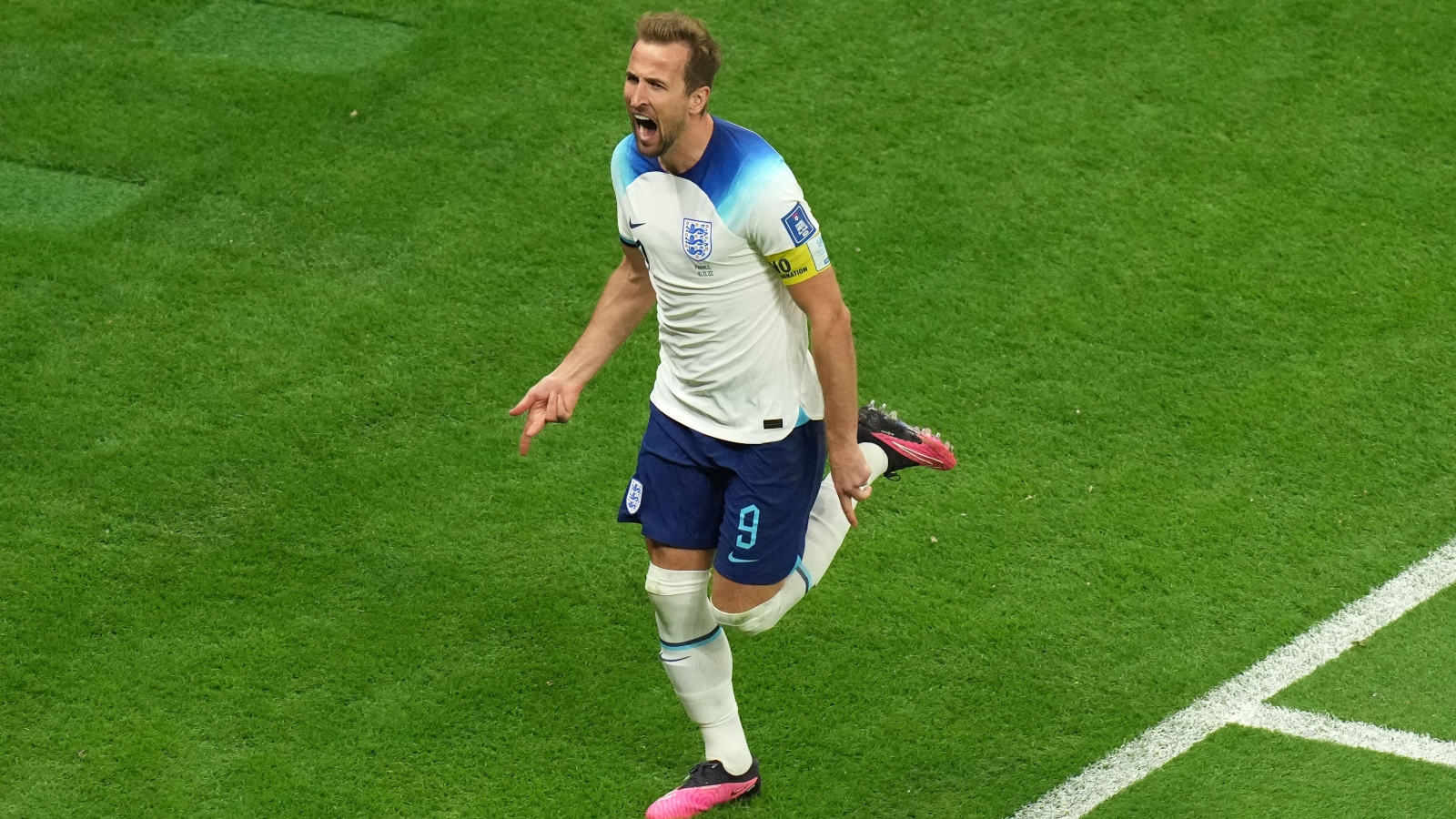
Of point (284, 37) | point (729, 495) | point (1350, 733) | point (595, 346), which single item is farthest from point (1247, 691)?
point (284, 37)

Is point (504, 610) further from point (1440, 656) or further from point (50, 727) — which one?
point (1440, 656)

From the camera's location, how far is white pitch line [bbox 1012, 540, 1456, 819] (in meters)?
4.67

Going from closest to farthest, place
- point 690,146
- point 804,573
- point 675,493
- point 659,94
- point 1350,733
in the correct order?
point 659,94, point 690,146, point 675,493, point 804,573, point 1350,733

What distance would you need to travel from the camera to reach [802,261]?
3910mm

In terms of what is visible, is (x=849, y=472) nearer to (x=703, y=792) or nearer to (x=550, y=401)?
(x=550, y=401)

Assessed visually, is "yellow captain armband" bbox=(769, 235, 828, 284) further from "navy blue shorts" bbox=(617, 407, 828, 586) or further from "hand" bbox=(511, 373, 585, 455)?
"hand" bbox=(511, 373, 585, 455)

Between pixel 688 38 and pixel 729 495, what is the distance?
1.24m

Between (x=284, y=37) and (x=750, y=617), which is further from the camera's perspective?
(x=284, y=37)

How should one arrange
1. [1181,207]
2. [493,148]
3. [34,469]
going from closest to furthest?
1. [34,469]
2. [1181,207]
3. [493,148]

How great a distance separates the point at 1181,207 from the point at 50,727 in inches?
200

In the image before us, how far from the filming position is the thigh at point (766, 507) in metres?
4.21

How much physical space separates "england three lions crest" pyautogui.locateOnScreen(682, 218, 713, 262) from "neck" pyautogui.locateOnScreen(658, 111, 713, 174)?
14 centimetres

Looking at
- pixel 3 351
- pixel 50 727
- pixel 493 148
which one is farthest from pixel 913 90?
pixel 50 727

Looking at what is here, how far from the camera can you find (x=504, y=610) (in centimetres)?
533
